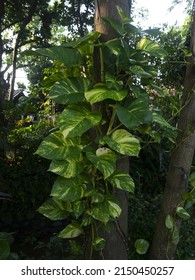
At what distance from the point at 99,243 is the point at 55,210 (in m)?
0.26

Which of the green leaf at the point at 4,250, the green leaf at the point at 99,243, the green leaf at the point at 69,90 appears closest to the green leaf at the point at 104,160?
the green leaf at the point at 69,90

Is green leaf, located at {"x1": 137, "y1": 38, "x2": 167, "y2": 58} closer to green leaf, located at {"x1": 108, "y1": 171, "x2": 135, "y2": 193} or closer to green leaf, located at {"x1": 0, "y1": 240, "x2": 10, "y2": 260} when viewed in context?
green leaf, located at {"x1": 108, "y1": 171, "x2": 135, "y2": 193}

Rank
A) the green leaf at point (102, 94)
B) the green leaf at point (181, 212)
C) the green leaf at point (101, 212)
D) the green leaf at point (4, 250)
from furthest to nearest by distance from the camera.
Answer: the green leaf at point (181, 212), the green leaf at point (4, 250), the green leaf at point (101, 212), the green leaf at point (102, 94)

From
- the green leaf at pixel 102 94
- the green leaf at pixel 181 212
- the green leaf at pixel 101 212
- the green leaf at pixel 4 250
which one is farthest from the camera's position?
the green leaf at pixel 181 212

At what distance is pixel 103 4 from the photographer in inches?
55.0

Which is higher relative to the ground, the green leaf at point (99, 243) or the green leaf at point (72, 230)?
the green leaf at point (72, 230)

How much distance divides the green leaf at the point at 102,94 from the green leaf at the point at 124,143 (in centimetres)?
17

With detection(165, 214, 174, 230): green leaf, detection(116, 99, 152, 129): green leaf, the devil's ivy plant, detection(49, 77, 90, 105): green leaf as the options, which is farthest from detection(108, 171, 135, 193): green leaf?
detection(165, 214, 174, 230): green leaf

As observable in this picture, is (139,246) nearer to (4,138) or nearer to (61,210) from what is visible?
(61,210)

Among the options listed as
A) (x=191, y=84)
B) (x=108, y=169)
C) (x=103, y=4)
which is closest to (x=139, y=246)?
(x=108, y=169)

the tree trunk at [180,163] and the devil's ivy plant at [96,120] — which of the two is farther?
the tree trunk at [180,163]

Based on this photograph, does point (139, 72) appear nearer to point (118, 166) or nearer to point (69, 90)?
point (69, 90)

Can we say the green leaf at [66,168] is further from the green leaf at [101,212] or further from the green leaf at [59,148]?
the green leaf at [101,212]

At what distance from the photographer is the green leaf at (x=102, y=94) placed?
45.3 inches
